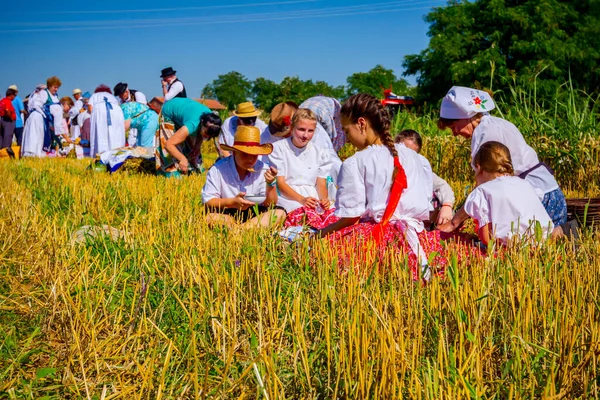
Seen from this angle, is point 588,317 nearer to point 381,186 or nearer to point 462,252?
point 462,252

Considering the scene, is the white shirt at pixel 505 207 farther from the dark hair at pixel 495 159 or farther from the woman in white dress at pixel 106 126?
the woman in white dress at pixel 106 126

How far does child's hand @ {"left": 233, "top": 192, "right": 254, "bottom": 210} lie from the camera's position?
19.0ft

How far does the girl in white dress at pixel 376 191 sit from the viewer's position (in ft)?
14.2

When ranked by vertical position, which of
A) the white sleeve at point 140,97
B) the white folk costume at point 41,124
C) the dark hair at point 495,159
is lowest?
the white folk costume at point 41,124

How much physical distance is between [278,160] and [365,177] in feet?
6.75

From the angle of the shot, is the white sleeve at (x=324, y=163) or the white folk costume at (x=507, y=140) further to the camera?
the white sleeve at (x=324, y=163)

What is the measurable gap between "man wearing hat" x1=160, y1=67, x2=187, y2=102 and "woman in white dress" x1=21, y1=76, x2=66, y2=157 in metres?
7.51

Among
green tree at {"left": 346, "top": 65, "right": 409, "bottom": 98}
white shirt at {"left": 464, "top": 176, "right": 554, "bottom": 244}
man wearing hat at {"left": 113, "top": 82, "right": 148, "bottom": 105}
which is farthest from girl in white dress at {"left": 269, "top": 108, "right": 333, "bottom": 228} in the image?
green tree at {"left": 346, "top": 65, "right": 409, "bottom": 98}

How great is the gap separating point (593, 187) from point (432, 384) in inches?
246

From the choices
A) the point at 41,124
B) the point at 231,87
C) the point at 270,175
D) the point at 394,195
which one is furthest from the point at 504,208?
the point at 231,87

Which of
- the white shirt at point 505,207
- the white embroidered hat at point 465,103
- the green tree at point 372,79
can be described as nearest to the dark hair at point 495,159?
the white shirt at point 505,207

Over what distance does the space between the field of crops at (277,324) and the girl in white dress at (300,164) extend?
156cm

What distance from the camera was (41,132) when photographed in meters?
17.0

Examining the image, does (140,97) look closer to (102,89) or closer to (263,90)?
(102,89)
